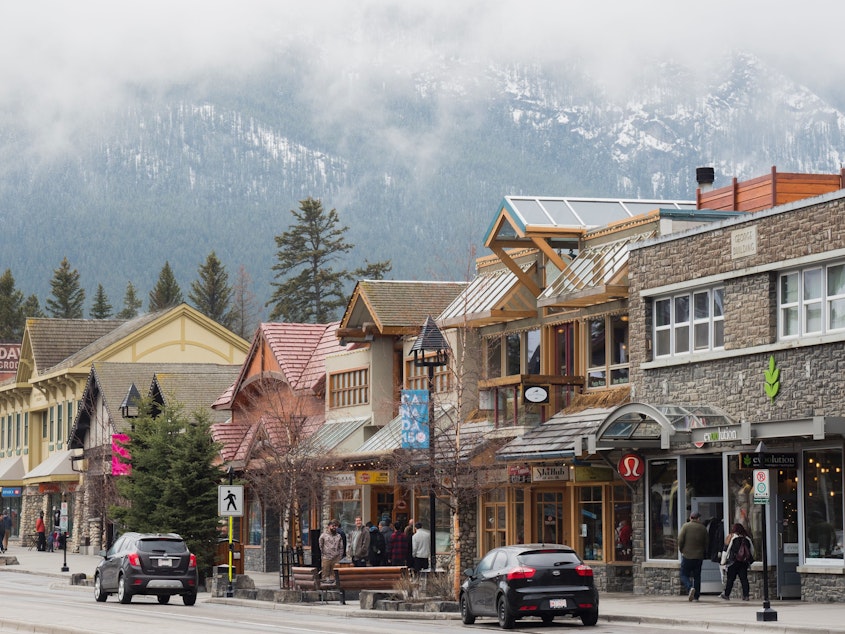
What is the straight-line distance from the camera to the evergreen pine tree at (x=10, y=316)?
461 ft

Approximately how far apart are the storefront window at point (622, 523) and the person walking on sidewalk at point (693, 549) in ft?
15.3

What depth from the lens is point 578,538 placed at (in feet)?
127

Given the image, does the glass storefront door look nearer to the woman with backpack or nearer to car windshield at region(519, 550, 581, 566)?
the woman with backpack

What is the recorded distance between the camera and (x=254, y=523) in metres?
57.1

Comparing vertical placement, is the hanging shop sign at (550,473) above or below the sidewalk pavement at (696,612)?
above

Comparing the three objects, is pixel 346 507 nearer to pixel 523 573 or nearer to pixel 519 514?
pixel 519 514

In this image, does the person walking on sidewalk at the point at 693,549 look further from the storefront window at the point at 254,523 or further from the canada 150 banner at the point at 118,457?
the canada 150 banner at the point at 118,457

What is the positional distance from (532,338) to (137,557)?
38.8 feet

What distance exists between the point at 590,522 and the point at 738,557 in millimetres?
7516

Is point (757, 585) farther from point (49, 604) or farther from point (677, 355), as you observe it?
point (49, 604)

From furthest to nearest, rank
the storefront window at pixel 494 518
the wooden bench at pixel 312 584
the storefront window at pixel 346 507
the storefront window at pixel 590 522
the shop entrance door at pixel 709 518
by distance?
the storefront window at pixel 346 507 → the storefront window at pixel 494 518 → the storefront window at pixel 590 522 → the wooden bench at pixel 312 584 → the shop entrance door at pixel 709 518

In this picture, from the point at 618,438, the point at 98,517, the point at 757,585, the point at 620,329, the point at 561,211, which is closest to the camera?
the point at 757,585

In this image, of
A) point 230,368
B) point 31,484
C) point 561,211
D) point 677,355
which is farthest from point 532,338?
point 31,484

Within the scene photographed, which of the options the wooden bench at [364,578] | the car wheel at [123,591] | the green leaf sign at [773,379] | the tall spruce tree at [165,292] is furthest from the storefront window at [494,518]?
the tall spruce tree at [165,292]
